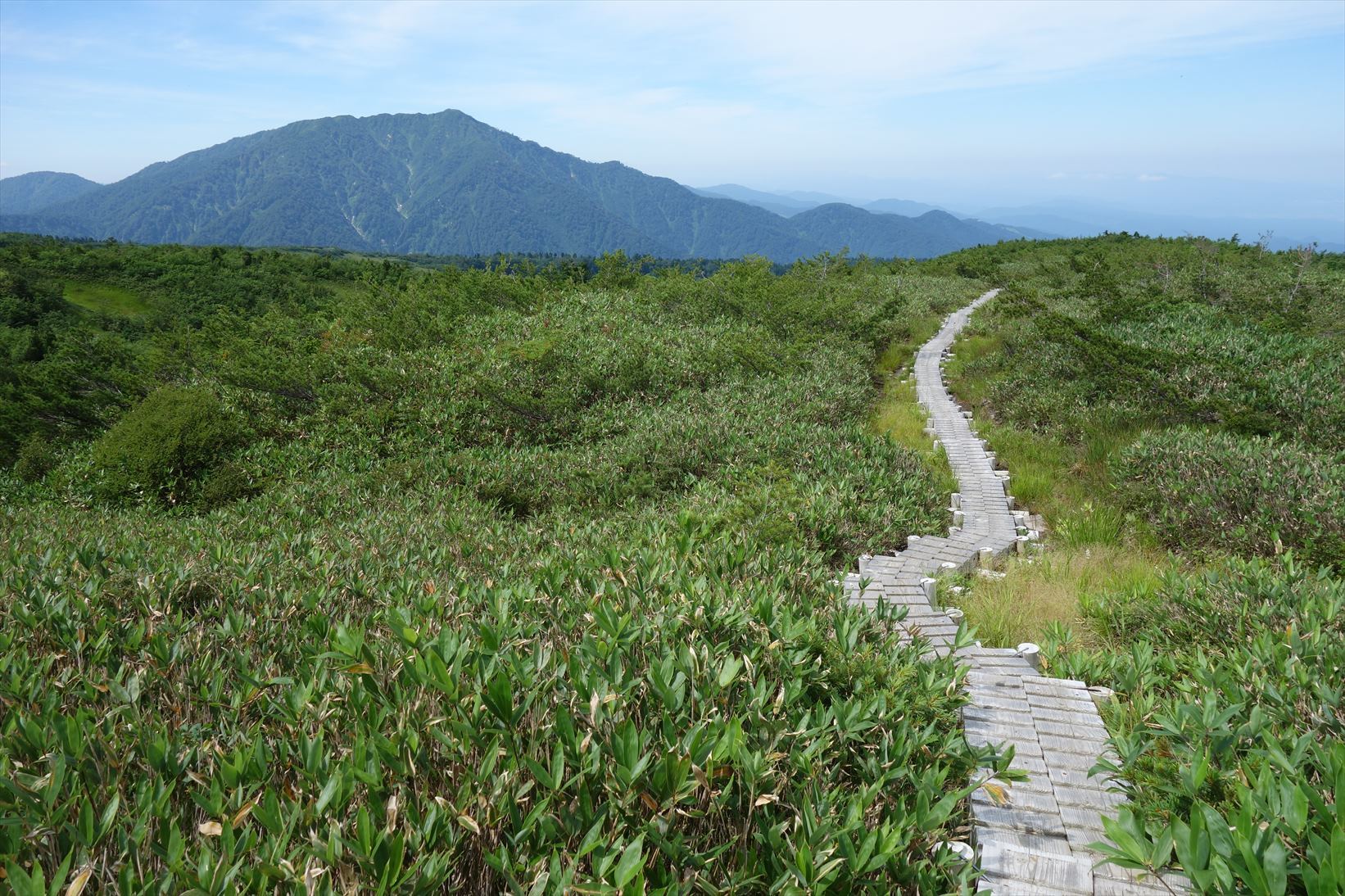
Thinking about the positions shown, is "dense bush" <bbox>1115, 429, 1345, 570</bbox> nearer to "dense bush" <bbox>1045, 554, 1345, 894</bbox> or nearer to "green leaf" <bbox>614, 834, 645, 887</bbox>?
"dense bush" <bbox>1045, 554, 1345, 894</bbox>

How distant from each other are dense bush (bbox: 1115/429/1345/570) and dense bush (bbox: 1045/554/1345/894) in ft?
3.17

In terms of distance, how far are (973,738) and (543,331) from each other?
641 inches

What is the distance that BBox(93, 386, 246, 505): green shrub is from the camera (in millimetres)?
11461

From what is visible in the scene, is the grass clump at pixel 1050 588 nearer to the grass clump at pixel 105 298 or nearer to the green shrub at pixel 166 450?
the green shrub at pixel 166 450

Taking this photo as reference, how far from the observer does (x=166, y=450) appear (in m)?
11.7

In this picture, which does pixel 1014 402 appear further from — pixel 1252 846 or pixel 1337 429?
pixel 1252 846

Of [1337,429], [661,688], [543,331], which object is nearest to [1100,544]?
[1337,429]

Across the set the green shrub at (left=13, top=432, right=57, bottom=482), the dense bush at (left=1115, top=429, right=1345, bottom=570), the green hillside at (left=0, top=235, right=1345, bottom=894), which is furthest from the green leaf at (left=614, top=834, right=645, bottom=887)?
Answer: the green shrub at (left=13, top=432, right=57, bottom=482)

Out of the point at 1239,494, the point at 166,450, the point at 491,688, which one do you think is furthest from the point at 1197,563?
the point at 166,450

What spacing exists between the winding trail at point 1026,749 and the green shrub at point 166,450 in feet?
37.2

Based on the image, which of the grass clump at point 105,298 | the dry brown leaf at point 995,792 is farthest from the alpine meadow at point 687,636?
the grass clump at point 105,298

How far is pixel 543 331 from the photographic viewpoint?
18.4 meters

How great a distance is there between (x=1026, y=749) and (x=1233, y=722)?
1034mm

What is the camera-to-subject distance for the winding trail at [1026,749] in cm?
299
